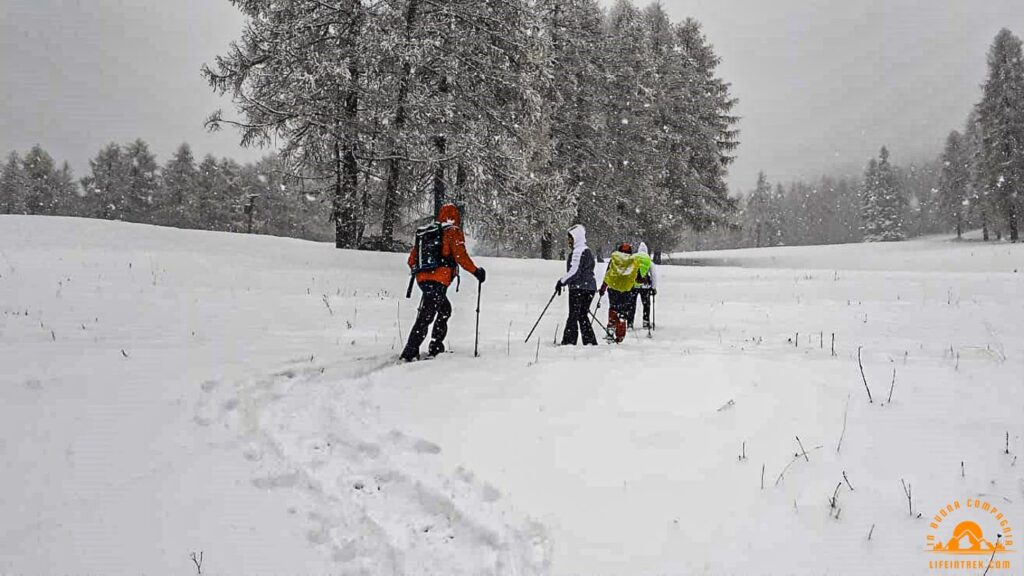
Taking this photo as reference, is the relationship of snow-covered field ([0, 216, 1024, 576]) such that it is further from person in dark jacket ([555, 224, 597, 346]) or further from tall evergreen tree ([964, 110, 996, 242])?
tall evergreen tree ([964, 110, 996, 242])

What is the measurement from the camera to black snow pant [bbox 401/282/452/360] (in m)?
6.51

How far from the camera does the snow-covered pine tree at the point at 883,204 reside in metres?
56.9

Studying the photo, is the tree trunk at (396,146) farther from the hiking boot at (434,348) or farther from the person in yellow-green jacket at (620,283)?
the hiking boot at (434,348)

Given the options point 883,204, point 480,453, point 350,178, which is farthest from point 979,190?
point 480,453

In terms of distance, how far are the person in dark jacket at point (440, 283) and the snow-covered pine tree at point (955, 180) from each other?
5816 cm

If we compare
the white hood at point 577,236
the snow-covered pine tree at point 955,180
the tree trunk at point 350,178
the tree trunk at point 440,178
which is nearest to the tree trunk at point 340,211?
the tree trunk at point 350,178

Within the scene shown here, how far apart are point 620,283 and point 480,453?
219 inches

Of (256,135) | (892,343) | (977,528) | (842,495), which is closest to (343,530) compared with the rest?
(842,495)

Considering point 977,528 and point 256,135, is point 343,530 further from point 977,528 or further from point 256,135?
point 256,135

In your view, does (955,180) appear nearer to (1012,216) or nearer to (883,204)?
(883,204)

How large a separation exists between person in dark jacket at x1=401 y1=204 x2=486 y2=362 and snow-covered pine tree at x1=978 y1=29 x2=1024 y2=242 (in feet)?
144

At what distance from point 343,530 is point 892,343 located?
320 inches

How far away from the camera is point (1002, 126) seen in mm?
33812

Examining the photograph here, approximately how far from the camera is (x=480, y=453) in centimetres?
391
